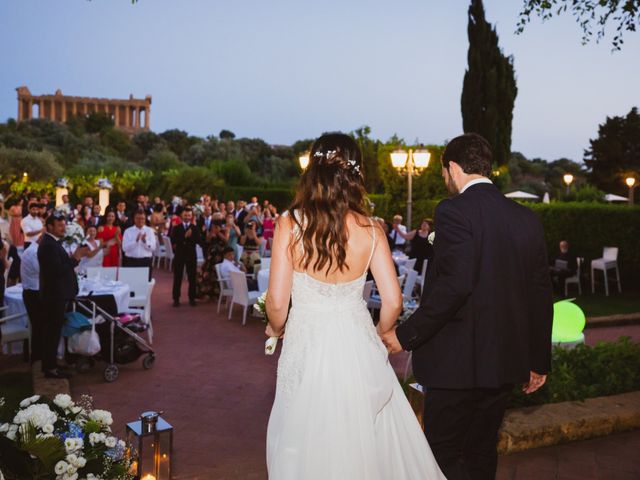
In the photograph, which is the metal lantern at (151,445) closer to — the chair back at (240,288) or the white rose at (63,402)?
the white rose at (63,402)

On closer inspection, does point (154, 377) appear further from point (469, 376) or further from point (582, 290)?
point (582, 290)

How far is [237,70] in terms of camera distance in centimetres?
8031

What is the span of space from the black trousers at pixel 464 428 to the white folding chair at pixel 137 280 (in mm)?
6021

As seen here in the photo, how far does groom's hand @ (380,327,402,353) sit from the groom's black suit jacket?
98 mm

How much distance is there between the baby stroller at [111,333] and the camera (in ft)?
20.1

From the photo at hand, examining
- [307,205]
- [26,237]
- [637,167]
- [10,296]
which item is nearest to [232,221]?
[26,237]

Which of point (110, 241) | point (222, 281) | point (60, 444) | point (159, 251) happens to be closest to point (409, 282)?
point (222, 281)

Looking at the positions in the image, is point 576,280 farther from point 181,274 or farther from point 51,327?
point 51,327

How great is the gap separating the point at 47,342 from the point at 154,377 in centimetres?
110

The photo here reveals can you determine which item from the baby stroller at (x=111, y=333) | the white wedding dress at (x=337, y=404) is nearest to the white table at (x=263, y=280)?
the baby stroller at (x=111, y=333)

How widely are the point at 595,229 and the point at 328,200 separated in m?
12.6

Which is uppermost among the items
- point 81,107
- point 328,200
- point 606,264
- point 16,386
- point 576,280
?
point 81,107

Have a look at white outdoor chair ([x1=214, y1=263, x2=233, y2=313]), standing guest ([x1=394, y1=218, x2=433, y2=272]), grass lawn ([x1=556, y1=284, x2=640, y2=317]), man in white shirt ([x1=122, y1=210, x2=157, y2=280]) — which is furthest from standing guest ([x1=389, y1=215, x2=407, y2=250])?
man in white shirt ([x1=122, y1=210, x2=157, y2=280])

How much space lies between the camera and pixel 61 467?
192cm
